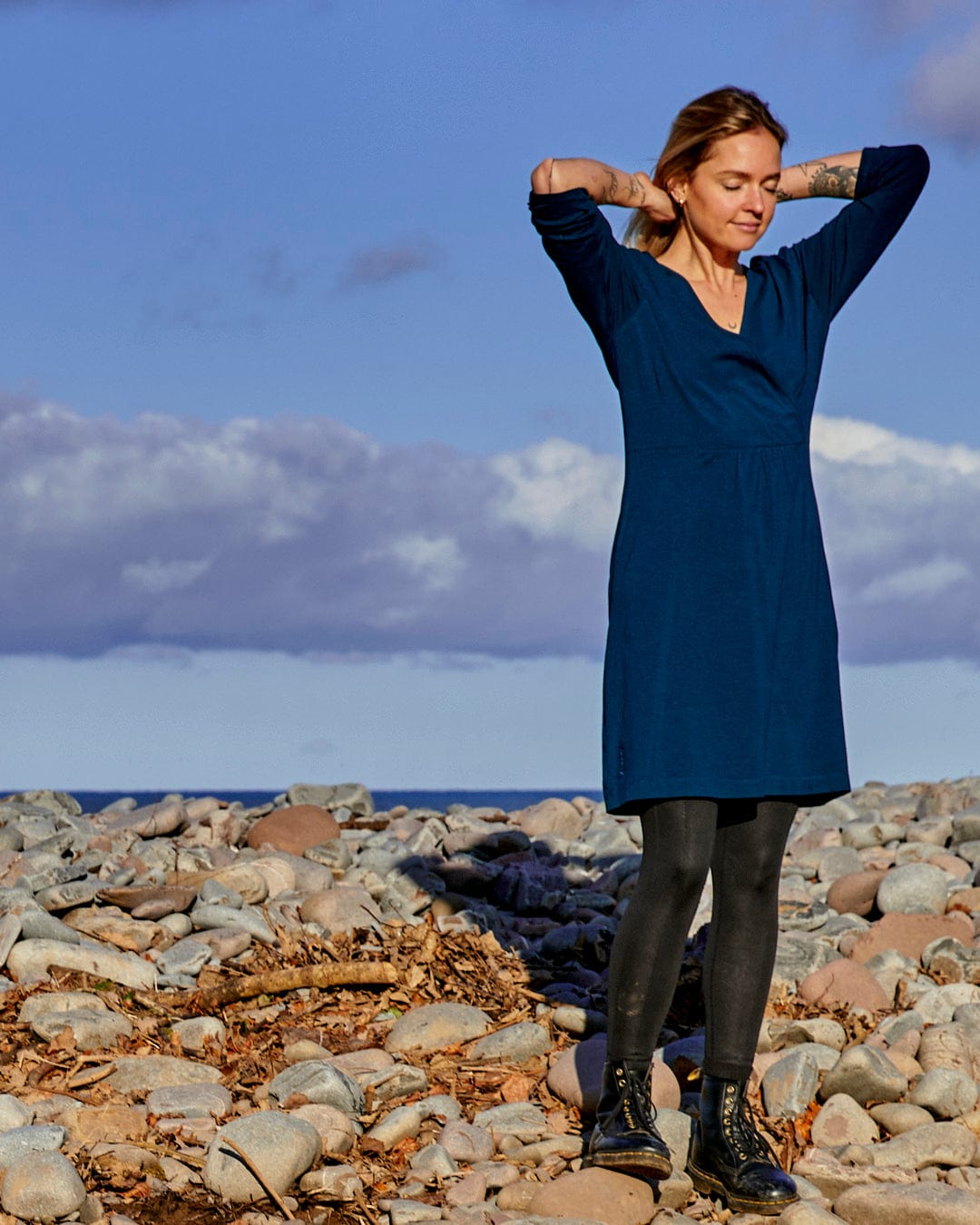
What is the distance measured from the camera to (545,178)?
345 cm

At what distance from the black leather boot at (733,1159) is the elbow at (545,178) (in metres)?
2.18

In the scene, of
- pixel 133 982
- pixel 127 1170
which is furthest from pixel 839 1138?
pixel 133 982

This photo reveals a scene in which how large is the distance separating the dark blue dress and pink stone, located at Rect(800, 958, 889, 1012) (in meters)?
1.87

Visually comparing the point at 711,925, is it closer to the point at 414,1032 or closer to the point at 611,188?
the point at 414,1032

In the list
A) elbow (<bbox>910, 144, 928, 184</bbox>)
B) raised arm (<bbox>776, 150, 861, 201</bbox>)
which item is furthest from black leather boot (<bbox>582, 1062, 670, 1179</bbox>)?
elbow (<bbox>910, 144, 928, 184</bbox>)

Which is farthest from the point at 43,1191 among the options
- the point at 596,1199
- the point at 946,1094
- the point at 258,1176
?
the point at 946,1094

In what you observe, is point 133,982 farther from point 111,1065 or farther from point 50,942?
point 111,1065

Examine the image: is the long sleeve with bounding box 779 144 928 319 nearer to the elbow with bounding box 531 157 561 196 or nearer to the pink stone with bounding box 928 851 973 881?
the elbow with bounding box 531 157 561 196

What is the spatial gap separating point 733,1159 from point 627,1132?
0.33m

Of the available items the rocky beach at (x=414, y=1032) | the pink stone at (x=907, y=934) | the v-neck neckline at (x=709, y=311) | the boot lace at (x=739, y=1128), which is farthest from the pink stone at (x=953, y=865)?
the v-neck neckline at (x=709, y=311)

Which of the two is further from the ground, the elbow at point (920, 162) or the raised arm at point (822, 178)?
the elbow at point (920, 162)

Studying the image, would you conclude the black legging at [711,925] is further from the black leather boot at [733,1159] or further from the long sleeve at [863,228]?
the long sleeve at [863,228]

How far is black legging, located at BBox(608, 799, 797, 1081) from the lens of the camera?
3473 millimetres

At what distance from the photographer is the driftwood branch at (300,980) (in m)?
5.01
